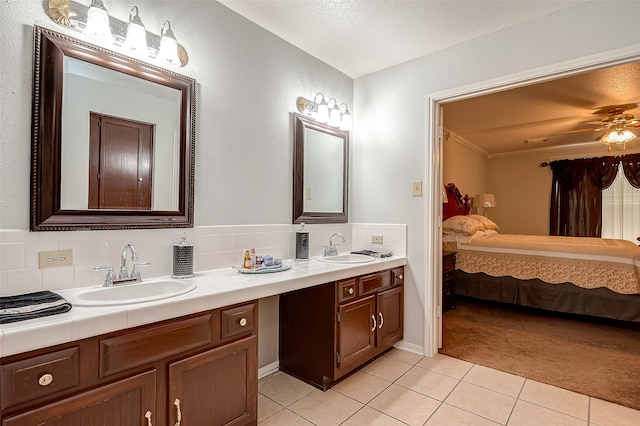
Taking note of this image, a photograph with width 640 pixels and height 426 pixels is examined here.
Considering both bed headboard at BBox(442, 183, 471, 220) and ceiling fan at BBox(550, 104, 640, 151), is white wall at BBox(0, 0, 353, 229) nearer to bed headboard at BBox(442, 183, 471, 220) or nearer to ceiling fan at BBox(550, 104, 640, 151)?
bed headboard at BBox(442, 183, 471, 220)

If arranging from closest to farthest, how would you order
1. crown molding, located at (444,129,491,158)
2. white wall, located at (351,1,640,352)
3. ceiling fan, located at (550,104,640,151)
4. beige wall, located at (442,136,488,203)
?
1. white wall, located at (351,1,640,352)
2. ceiling fan, located at (550,104,640,151)
3. crown molding, located at (444,129,491,158)
4. beige wall, located at (442,136,488,203)

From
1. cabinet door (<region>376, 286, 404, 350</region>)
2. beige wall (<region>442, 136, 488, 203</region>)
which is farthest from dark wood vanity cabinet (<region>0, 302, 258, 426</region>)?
beige wall (<region>442, 136, 488, 203</region>)

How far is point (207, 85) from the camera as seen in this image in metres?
2.04

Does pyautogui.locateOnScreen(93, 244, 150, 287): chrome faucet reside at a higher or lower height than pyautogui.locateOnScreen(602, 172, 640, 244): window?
lower

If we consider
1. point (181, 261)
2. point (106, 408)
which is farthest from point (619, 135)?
point (106, 408)

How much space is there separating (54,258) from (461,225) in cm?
418

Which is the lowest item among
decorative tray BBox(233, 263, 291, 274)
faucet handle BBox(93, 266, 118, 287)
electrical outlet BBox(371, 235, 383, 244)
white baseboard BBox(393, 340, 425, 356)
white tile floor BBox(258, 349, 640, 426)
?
white tile floor BBox(258, 349, 640, 426)

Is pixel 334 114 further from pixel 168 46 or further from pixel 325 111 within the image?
pixel 168 46

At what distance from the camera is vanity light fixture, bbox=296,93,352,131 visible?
2.68 metres

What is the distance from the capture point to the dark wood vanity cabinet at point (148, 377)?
3.34 feet

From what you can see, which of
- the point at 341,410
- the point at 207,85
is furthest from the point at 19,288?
the point at 341,410

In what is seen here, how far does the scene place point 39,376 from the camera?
1021 mm

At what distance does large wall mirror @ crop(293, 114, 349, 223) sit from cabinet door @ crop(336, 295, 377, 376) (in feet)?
2.61

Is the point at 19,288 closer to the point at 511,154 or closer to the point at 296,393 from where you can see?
the point at 296,393
